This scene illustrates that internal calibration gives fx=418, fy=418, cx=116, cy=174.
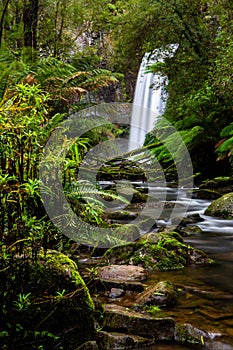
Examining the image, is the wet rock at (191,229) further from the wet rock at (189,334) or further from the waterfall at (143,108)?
the waterfall at (143,108)

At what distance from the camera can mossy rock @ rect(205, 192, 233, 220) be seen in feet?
23.2

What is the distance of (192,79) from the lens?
422 inches

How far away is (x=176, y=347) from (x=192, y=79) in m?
9.16

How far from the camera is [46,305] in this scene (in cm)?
221

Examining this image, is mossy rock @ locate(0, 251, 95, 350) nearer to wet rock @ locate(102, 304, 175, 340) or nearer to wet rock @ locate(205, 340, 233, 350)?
wet rock @ locate(102, 304, 175, 340)

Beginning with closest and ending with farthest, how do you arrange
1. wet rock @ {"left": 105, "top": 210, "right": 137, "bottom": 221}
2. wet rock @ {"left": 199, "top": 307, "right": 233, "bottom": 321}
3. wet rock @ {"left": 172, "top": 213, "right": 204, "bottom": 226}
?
wet rock @ {"left": 199, "top": 307, "right": 233, "bottom": 321} < wet rock @ {"left": 105, "top": 210, "right": 137, "bottom": 221} < wet rock @ {"left": 172, "top": 213, "right": 204, "bottom": 226}

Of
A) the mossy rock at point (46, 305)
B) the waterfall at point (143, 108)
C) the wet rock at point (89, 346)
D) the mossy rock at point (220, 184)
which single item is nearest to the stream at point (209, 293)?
the wet rock at point (89, 346)

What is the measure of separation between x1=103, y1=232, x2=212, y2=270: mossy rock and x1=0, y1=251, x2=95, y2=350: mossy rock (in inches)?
69.4

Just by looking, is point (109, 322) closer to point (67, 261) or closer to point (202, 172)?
point (67, 261)

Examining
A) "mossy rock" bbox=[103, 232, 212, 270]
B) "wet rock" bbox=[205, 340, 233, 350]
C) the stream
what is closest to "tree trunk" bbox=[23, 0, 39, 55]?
the stream

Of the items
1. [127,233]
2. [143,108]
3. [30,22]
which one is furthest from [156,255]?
[143,108]

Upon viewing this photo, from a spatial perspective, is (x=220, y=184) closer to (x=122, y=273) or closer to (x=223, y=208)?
(x=223, y=208)

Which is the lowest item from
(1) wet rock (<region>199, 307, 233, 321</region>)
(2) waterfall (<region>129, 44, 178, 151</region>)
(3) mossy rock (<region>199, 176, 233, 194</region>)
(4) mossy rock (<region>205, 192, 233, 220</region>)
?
(1) wet rock (<region>199, 307, 233, 321</region>)

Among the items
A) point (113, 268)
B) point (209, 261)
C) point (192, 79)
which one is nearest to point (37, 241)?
point (113, 268)
